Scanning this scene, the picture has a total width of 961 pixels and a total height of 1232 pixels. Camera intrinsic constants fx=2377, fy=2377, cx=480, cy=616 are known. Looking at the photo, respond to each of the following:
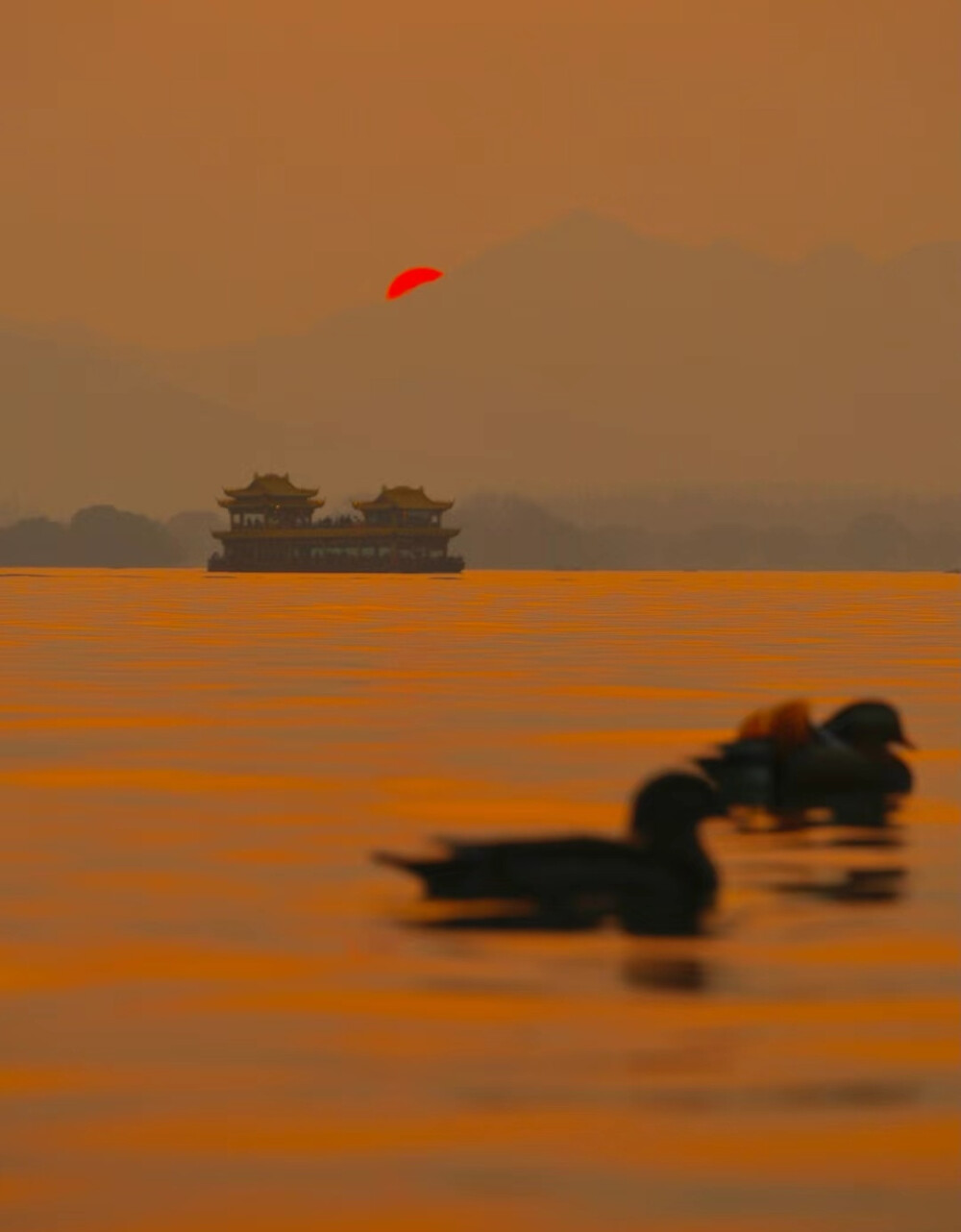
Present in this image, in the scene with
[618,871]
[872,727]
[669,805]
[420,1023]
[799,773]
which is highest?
[872,727]

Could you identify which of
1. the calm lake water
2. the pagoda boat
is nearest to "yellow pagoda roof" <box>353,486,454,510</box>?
the pagoda boat

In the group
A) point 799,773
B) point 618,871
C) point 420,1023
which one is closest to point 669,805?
point 618,871

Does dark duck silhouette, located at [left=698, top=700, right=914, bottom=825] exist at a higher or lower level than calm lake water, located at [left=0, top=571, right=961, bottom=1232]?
higher

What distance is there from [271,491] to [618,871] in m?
151

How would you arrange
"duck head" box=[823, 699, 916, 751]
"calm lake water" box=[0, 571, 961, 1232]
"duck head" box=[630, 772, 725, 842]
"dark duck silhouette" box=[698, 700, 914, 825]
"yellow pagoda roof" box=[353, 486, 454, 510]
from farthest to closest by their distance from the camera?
"yellow pagoda roof" box=[353, 486, 454, 510]
"duck head" box=[823, 699, 916, 751]
"dark duck silhouette" box=[698, 700, 914, 825]
"duck head" box=[630, 772, 725, 842]
"calm lake water" box=[0, 571, 961, 1232]

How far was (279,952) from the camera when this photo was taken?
10383mm

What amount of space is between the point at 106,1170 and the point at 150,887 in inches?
230

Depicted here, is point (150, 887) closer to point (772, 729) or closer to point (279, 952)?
point (279, 952)

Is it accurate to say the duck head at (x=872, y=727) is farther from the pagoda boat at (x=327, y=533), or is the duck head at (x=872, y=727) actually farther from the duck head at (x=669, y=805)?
the pagoda boat at (x=327, y=533)

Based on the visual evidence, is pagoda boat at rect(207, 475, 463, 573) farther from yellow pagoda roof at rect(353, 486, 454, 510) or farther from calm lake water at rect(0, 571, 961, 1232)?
calm lake water at rect(0, 571, 961, 1232)

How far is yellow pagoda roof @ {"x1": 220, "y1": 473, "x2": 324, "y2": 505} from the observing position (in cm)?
16075

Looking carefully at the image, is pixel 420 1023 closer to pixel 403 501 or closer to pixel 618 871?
pixel 618 871

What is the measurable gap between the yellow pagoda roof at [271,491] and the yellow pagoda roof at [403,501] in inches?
154

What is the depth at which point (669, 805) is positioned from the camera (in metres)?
10.9
